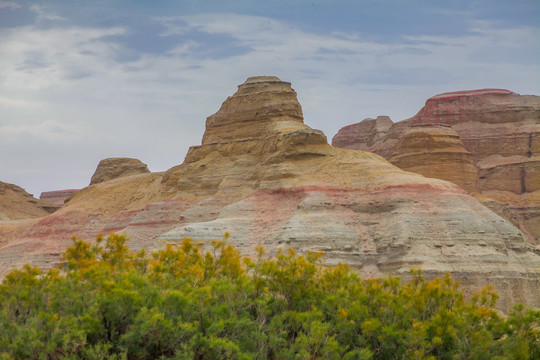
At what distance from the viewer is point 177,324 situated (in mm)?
16438

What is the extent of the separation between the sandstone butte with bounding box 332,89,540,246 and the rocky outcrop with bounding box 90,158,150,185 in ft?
110

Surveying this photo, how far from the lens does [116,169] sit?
3113 inches

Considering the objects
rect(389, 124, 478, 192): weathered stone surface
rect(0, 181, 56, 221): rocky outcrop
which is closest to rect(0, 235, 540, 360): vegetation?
rect(389, 124, 478, 192): weathered stone surface

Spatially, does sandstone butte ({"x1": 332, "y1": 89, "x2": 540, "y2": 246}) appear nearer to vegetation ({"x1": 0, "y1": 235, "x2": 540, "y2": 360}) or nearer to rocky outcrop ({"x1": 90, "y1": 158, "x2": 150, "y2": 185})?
rocky outcrop ({"x1": 90, "y1": 158, "x2": 150, "y2": 185})

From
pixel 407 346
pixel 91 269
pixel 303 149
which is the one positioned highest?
pixel 303 149

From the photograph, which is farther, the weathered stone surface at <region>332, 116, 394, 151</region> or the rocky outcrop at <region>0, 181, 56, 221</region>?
the weathered stone surface at <region>332, 116, 394, 151</region>

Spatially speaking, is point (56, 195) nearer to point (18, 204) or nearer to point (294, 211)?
point (18, 204)

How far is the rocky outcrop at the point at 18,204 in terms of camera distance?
9062 centimetres

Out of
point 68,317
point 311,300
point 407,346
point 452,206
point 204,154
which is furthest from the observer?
point 204,154

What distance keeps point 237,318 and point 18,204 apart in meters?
85.8

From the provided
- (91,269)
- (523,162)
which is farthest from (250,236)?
(523,162)

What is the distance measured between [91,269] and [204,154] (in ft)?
119

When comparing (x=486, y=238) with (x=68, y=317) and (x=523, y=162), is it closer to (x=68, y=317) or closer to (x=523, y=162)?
(x=68, y=317)

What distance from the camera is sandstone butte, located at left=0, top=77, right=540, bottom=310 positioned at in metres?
34.3
